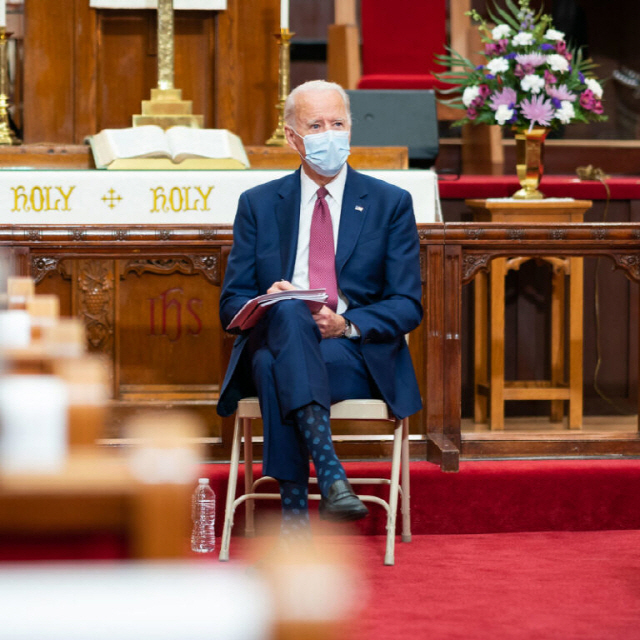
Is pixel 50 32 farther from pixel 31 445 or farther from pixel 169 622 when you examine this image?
pixel 169 622

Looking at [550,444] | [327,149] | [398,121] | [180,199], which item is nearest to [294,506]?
[327,149]

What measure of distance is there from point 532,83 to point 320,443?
2197 mm

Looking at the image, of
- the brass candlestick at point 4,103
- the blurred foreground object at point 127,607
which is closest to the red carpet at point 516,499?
the brass candlestick at point 4,103

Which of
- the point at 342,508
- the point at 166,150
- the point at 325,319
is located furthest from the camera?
the point at 166,150

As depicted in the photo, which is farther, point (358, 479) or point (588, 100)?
point (588, 100)

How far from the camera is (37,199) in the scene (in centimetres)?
375

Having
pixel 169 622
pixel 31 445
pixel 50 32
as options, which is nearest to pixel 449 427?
pixel 50 32

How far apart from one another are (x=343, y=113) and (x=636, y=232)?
1.13 metres

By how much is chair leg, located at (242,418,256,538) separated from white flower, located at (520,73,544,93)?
1857 mm

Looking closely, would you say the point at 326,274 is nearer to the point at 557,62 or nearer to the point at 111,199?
the point at 111,199

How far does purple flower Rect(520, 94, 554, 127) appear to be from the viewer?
169 inches

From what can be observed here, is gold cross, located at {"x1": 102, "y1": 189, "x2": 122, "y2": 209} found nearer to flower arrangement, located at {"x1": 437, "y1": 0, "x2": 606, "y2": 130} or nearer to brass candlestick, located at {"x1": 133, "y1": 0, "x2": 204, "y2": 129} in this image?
→ brass candlestick, located at {"x1": 133, "y1": 0, "x2": 204, "y2": 129}

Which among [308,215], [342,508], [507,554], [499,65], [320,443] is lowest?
[507,554]

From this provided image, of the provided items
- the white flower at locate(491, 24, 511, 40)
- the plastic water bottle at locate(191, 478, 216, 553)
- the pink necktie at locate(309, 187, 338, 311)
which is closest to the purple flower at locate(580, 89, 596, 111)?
the white flower at locate(491, 24, 511, 40)
